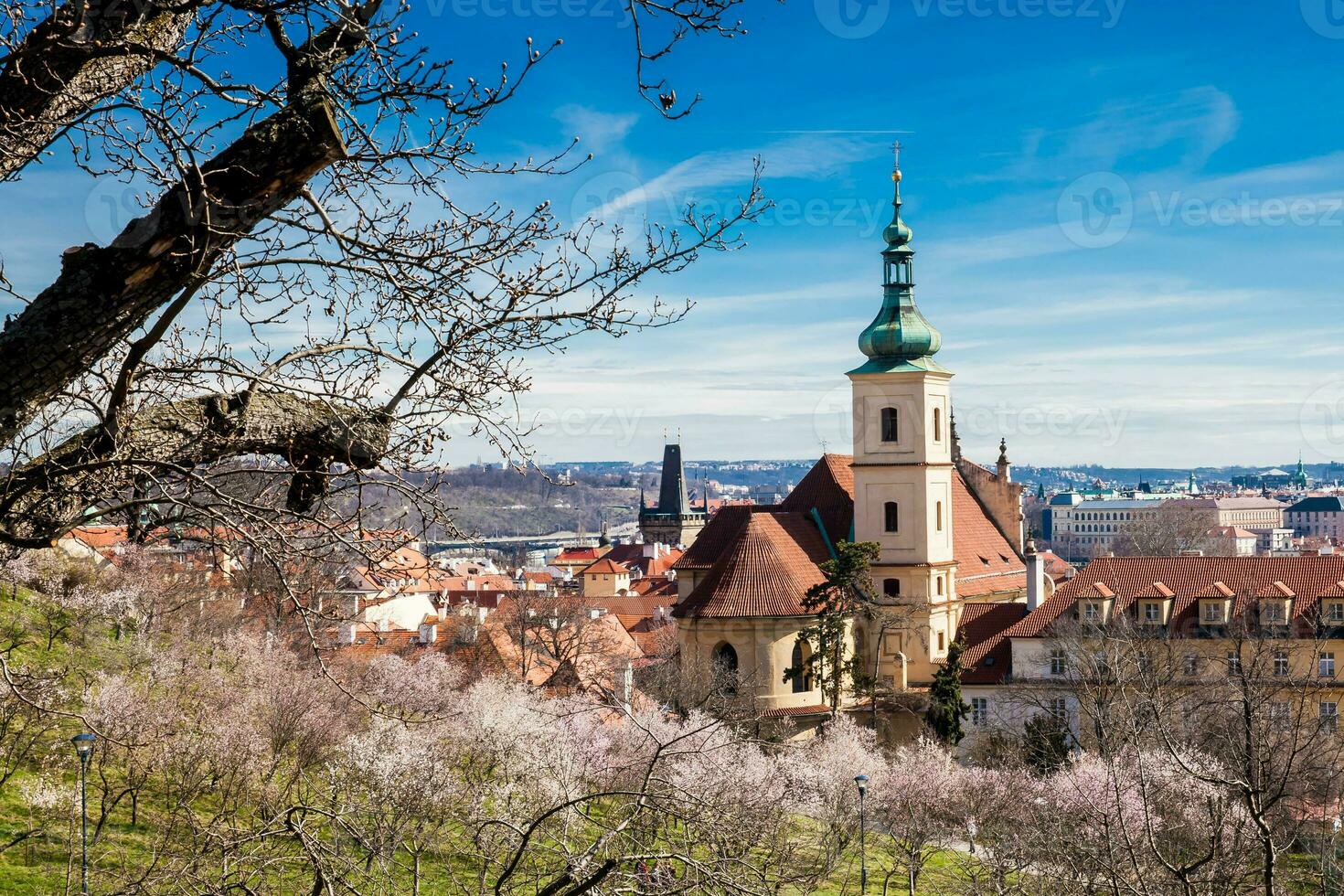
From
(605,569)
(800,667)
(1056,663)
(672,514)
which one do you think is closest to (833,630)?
(800,667)

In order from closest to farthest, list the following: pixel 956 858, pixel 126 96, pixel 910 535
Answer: pixel 126 96, pixel 956 858, pixel 910 535

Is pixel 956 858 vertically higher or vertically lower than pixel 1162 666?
lower

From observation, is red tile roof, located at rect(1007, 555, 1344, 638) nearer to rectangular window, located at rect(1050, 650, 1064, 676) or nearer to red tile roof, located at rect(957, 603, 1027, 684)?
rectangular window, located at rect(1050, 650, 1064, 676)

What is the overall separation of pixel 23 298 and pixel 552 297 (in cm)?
233

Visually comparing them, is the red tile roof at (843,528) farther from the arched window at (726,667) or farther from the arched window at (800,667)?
the arched window at (726,667)

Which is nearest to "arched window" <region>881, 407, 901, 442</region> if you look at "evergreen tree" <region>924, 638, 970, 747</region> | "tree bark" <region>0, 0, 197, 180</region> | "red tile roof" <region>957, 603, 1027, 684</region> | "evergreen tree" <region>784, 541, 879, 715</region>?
"evergreen tree" <region>784, 541, 879, 715</region>

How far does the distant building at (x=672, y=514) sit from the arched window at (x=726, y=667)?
83.4 metres

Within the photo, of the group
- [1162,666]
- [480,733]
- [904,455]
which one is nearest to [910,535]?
[904,455]

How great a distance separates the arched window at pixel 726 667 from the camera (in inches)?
1655

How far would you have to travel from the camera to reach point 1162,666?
1490 inches

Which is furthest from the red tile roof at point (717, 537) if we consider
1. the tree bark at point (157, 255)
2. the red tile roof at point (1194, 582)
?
the tree bark at point (157, 255)

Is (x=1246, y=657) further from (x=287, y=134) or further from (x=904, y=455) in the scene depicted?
(x=287, y=134)

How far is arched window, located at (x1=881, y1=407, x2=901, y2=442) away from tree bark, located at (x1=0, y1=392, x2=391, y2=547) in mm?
43961

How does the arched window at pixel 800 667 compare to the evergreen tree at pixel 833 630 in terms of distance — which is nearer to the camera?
the evergreen tree at pixel 833 630
